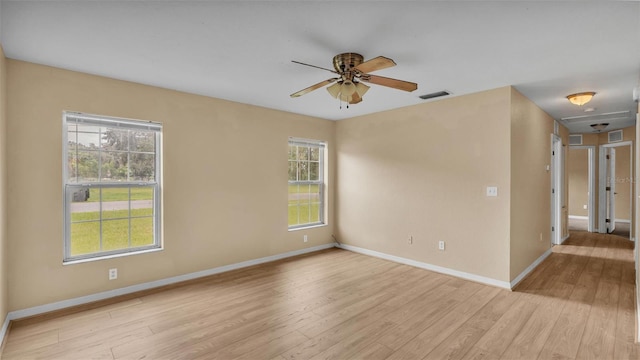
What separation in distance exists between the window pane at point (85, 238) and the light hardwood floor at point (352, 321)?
25.7 inches

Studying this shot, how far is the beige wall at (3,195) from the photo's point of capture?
2.53 meters

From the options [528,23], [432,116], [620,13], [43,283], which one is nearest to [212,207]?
[43,283]

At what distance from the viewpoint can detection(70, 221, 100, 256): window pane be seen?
3.17 metres

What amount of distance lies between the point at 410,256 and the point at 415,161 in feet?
4.81

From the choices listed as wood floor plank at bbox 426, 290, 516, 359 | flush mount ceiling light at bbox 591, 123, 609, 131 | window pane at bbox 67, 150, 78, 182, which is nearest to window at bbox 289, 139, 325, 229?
window pane at bbox 67, 150, 78, 182

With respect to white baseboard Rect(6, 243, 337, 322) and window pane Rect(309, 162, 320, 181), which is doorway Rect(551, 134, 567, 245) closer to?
window pane Rect(309, 162, 320, 181)

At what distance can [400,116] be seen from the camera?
15.4 ft

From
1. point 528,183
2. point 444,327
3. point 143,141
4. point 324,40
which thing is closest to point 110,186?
point 143,141

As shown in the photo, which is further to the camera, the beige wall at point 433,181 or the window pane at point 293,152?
the window pane at point 293,152

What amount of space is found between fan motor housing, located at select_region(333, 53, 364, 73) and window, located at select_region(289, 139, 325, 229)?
8.55ft

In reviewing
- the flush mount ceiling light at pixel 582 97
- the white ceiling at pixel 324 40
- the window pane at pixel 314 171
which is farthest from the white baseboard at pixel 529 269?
the window pane at pixel 314 171

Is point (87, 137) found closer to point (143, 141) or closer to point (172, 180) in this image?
point (143, 141)

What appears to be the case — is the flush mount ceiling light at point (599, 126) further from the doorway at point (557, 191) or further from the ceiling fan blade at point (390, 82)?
the ceiling fan blade at point (390, 82)

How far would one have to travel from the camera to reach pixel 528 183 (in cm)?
409
